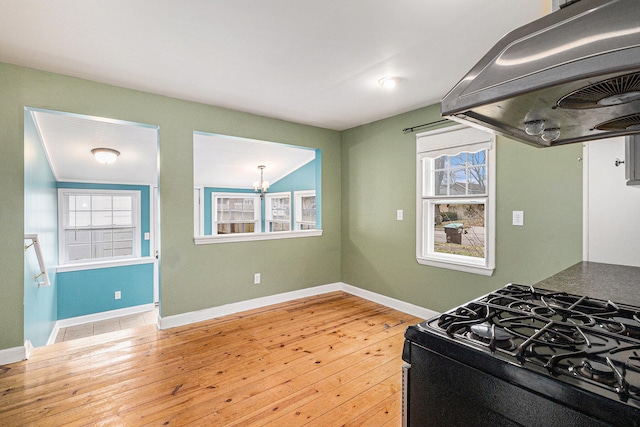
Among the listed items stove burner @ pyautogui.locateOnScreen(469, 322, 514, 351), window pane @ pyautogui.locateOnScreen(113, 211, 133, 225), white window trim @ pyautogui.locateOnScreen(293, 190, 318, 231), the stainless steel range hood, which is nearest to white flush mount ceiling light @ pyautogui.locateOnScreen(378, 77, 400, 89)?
the stainless steel range hood

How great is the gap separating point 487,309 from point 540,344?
26 centimetres

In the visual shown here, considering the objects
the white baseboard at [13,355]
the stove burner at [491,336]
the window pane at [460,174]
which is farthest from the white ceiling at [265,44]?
the white baseboard at [13,355]

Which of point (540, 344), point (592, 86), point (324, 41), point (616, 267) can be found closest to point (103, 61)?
point (324, 41)

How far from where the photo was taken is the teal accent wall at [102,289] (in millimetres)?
4852

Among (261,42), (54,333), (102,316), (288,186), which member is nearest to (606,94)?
(261,42)

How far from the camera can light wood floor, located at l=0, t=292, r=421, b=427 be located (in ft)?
6.01

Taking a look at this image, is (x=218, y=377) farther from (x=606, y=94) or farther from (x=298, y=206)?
(x=298, y=206)

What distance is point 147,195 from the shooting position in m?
5.96

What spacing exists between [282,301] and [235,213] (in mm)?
4064

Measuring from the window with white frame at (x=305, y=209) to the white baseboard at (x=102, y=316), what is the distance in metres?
3.32

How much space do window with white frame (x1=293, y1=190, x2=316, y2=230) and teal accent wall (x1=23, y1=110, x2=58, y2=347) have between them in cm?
415

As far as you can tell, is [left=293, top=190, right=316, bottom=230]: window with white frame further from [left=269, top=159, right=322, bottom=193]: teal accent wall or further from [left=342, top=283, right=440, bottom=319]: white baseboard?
[left=342, top=283, right=440, bottom=319]: white baseboard

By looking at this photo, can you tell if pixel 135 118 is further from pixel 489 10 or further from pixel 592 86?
pixel 592 86

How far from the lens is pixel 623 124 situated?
1.20 m
